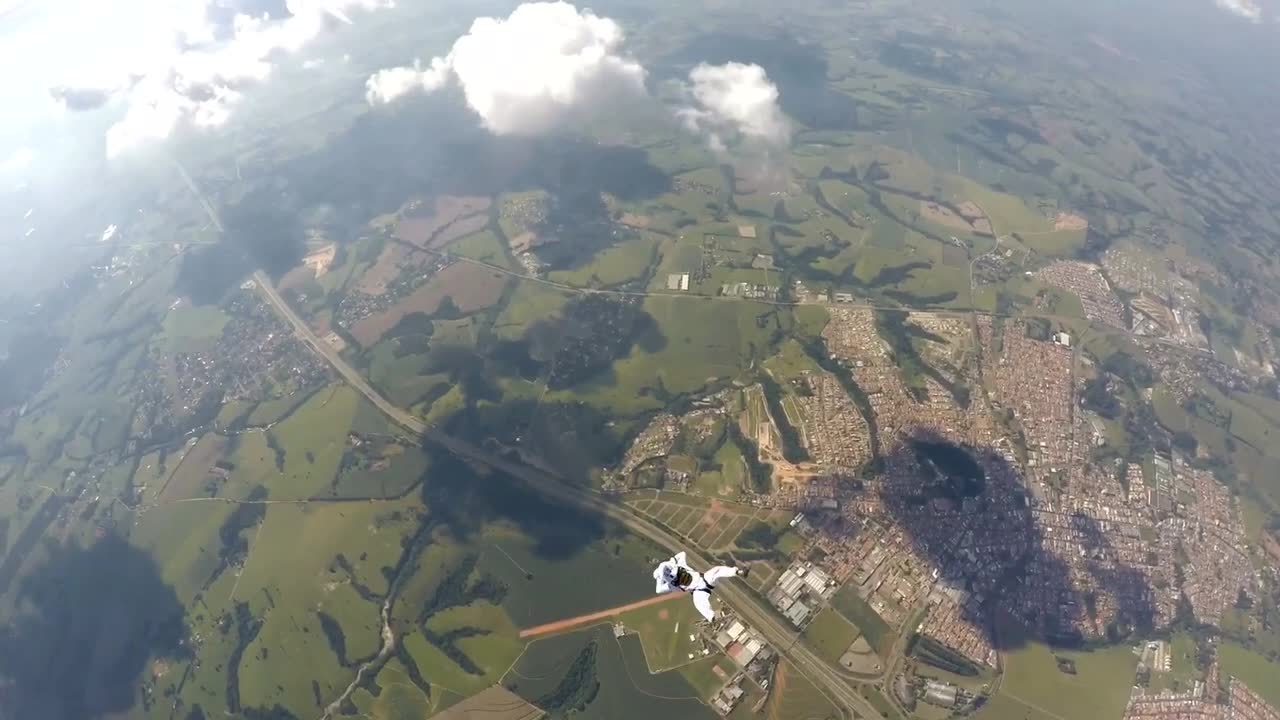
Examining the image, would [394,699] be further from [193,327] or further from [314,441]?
[193,327]

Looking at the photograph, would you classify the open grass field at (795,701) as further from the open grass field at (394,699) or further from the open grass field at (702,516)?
the open grass field at (394,699)

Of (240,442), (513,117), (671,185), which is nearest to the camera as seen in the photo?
(240,442)

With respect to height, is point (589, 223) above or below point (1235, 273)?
below

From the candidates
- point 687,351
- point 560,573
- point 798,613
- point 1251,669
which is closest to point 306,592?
point 560,573

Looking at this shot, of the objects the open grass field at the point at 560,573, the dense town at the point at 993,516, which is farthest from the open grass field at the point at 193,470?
the dense town at the point at 993,516

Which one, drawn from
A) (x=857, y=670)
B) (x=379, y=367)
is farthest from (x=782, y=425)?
Result: (x=379, y=367)

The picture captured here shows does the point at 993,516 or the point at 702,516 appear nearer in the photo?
the point at 993,516

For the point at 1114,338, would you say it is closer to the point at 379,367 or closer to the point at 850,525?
the point at 850,525
